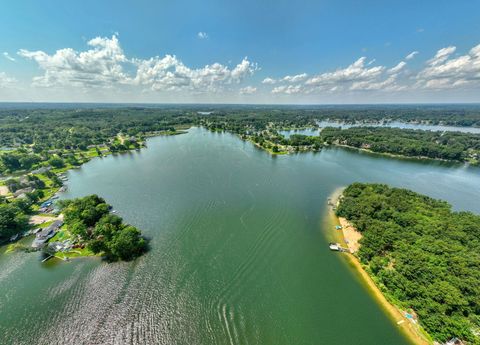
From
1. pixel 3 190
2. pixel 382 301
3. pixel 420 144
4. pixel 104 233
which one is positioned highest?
pixel 104 233

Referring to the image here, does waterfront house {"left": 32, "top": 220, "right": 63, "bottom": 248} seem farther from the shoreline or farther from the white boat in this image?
the shoreline

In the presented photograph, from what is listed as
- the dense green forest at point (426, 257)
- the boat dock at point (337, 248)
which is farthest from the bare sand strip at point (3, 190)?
the dense green forest at point (426, 257)

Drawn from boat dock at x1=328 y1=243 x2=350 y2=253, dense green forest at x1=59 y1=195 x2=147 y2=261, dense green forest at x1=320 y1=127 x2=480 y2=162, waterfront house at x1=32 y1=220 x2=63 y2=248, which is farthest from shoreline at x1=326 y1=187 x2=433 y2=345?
dense green forest at x1=320 y1=127 x2=480 y2=162

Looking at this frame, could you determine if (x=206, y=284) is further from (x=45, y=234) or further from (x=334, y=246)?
(x=45, y=234)

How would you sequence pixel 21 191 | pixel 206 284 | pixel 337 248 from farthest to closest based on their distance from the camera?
pixel 21 191 < pixel 337 248 < pixel 206 284

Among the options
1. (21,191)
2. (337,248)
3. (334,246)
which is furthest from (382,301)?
(21,191)

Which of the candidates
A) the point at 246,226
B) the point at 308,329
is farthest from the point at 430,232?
the point at 246,226

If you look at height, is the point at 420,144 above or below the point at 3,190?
above
